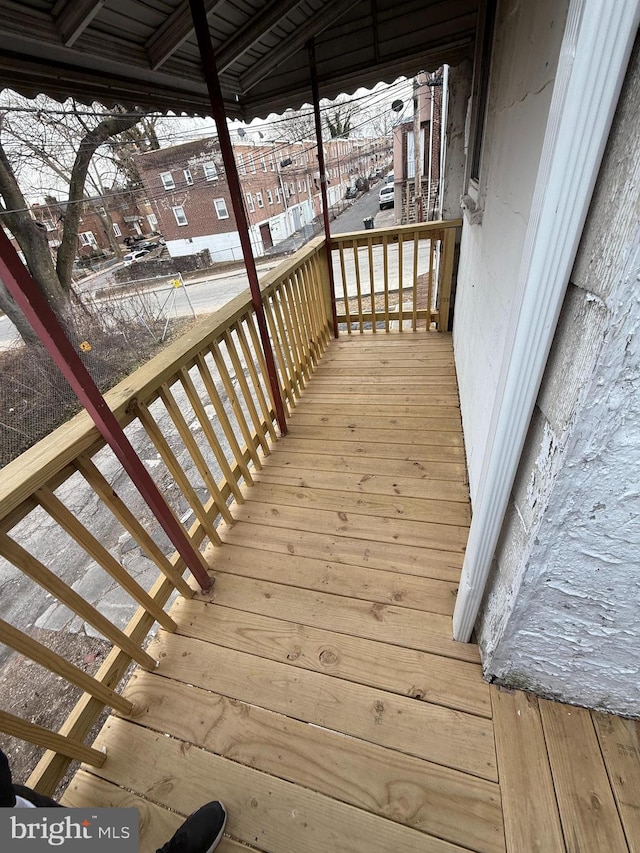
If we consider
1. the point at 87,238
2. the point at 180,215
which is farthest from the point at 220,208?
the point at 87,238

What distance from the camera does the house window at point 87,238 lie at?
5.37 m

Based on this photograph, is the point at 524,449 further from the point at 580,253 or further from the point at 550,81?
the point at 550,81

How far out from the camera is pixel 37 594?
2717mm

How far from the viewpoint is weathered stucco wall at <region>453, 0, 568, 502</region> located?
0.98 metres

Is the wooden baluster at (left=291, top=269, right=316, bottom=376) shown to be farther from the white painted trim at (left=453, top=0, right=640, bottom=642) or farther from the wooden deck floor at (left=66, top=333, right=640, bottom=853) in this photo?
the white painted trim at (left=453, top=0, right=640, bottom=642)

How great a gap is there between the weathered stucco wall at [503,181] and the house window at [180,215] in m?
8.80

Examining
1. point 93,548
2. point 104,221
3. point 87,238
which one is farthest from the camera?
point 104,221

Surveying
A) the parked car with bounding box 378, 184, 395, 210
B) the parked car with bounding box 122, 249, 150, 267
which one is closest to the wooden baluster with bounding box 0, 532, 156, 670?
the parked car with bounding box 122, 249, 150, 267

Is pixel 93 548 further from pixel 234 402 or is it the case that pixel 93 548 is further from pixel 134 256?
pixel 134 256

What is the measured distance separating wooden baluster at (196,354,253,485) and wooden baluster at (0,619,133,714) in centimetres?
96

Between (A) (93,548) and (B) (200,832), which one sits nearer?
(B) (200,832)

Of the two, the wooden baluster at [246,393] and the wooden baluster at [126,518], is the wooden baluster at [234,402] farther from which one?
the wooden baluster at [126,518]

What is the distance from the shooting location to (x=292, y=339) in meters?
2.54

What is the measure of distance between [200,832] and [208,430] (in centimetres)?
129
